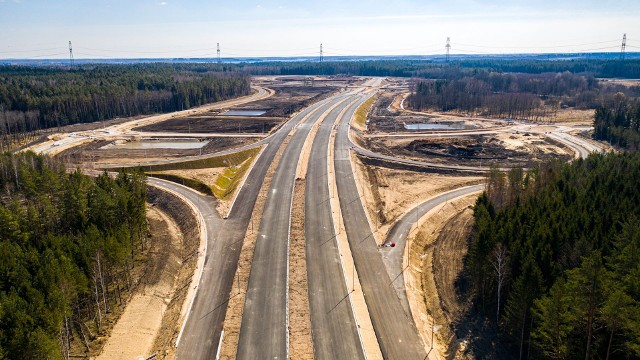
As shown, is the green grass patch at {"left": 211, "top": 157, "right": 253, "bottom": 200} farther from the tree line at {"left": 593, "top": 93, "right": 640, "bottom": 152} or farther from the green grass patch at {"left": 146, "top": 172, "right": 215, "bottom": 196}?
the tree line at {"left": 593, "top": 93, "right": 640, "bottom": 152}

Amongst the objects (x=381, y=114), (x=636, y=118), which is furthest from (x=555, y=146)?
(x=381, y=114)

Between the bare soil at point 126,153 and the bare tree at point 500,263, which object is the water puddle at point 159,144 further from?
the bare tree at point 500,263

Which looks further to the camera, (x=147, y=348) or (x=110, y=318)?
(x=110, y=318)

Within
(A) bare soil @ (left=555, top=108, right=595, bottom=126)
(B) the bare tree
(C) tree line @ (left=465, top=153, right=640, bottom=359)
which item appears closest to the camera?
(C) tree line @ (left=465, top=153, right=640, bottom=359)

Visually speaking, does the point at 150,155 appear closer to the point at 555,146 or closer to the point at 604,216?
the point at 604,216

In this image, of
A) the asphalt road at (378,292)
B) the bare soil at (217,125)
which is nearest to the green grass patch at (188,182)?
the asphalt road at (378,292)

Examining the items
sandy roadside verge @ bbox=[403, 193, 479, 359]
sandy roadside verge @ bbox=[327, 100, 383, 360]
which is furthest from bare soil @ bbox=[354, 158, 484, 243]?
sandy roadside verge @ bbox=[327, 100, 383, 360]

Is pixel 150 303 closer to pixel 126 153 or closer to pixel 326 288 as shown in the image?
pixel 326 288

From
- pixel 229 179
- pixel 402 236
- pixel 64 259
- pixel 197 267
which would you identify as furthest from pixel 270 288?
pixel 229 179
